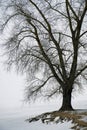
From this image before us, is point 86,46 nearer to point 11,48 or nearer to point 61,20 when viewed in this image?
point 61,20

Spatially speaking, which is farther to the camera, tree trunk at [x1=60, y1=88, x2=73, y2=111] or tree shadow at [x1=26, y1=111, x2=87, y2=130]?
tree trunk at [x1=60, y1=88, x2=73, y2=111]

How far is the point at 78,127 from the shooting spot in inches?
608

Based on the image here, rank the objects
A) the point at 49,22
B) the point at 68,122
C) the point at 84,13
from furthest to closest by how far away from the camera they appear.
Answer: the point at 49,22 < the point at 84,13 < the point at 68,122

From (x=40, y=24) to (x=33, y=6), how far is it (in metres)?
1.33

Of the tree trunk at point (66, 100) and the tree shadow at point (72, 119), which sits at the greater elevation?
the tree trunk at point (66, 100)

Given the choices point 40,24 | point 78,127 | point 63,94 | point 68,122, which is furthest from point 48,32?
point 78,127

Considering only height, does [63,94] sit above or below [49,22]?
below

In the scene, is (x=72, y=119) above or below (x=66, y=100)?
below

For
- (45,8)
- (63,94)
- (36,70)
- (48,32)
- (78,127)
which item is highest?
(45,8)

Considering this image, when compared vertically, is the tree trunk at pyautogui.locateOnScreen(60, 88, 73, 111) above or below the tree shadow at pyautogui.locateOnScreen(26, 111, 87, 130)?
above

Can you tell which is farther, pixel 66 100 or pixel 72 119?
pixel 66 100

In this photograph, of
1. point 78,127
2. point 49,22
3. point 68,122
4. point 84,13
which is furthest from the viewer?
point 49,22

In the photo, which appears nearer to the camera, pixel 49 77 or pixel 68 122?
pixel 68 122

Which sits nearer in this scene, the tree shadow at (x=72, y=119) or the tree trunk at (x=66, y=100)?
the tree shadow at (x=72, y=119)
